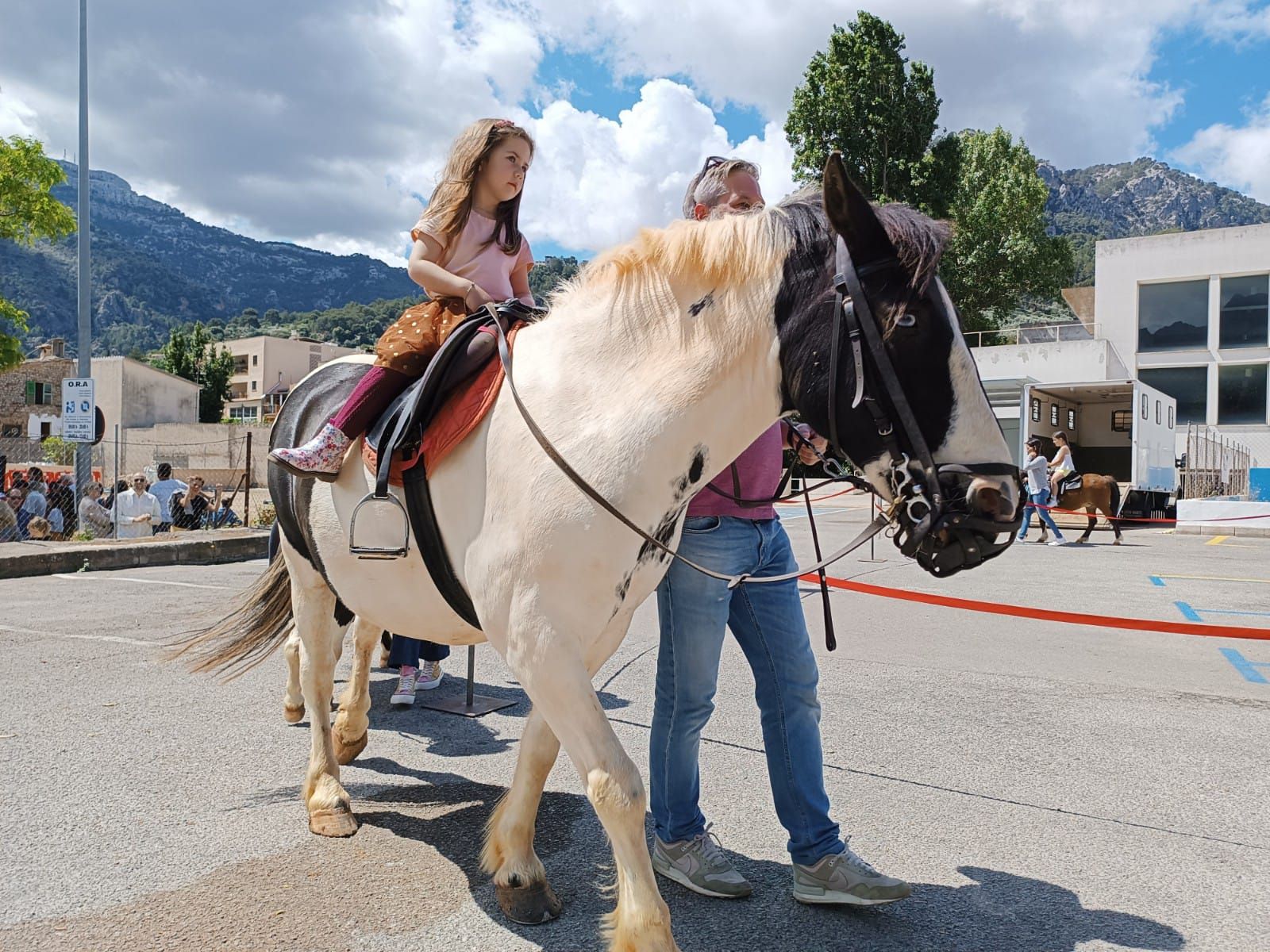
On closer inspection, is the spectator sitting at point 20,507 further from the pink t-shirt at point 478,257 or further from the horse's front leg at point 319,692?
the pink t-shirt at point 478,257

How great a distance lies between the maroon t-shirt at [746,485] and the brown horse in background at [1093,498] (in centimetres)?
1481

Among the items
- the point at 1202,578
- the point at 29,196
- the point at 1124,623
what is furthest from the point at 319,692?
the point at 29,196

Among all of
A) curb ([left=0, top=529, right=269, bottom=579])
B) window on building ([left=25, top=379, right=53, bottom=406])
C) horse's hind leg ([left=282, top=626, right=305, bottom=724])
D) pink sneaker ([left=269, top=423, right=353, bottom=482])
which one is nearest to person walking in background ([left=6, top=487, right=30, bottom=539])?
curb ([left=0, top=529, right=269, bottom=579])

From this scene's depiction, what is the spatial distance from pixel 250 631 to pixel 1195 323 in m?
36.8

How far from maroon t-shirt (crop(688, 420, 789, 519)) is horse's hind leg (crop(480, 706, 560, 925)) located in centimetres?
84

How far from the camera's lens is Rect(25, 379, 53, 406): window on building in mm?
54969

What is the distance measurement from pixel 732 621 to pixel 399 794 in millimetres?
1692

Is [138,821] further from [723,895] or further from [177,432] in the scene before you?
[177,432]

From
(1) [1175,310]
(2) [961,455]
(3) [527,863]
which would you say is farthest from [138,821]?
(1) [1175,310]

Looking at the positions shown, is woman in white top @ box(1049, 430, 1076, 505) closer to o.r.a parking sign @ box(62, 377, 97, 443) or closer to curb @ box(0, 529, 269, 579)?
curb @ box(0, 529, 269, 579)

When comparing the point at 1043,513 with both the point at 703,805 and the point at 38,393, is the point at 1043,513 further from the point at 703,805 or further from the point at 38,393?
the point at 38,393

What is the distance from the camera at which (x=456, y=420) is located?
2506mm

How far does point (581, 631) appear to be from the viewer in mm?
2273

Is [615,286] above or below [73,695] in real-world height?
above
